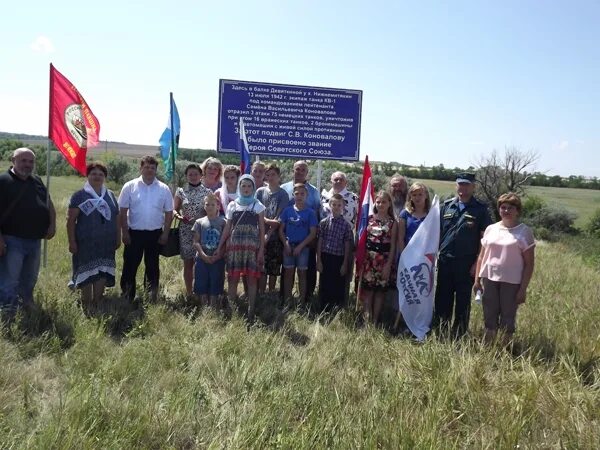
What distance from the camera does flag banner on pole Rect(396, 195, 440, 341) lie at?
18.7 feet

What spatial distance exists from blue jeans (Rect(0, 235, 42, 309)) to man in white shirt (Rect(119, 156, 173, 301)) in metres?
1.04

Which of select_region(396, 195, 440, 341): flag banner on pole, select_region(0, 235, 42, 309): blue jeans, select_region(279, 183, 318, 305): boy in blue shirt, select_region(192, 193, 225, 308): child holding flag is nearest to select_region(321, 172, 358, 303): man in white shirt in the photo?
select_region(279, 183, 318, 305): boy in blue shirt

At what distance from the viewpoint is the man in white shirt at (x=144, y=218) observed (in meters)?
6.36

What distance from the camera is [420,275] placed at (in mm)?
5793

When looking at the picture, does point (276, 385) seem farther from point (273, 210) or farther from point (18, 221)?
point (18, 221)

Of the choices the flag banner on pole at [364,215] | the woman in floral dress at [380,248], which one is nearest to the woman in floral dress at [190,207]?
the flag banner on pole at [364,215]

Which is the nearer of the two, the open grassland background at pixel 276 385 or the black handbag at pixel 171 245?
the open grassland background at pixel 276 385

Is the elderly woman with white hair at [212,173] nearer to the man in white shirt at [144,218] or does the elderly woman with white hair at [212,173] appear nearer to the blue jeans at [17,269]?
the man in white shirt at [144,218]

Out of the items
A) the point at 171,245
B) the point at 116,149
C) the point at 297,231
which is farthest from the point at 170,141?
the point at 116,149

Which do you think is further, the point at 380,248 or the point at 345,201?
the point at 345,201

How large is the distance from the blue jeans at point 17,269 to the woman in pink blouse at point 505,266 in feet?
15.9

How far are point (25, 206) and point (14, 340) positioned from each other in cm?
148

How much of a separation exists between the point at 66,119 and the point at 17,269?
7.29 feet

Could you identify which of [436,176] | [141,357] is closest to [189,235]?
[141,357]
